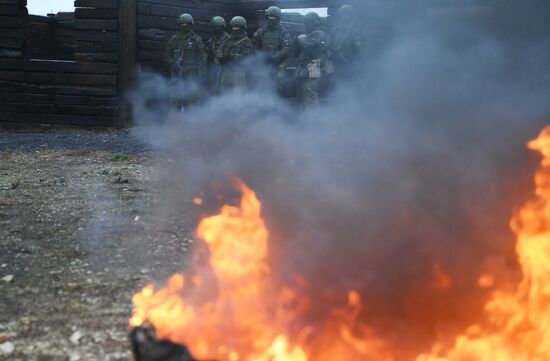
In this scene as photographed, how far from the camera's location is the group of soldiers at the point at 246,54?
10352mm

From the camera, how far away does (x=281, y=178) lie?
427 cm

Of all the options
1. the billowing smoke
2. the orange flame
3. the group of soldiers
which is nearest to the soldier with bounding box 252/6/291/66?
the group of soldiers

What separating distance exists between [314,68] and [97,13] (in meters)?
4.67

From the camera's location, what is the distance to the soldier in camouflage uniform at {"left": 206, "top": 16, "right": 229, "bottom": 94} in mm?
11250

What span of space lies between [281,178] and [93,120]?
853cm

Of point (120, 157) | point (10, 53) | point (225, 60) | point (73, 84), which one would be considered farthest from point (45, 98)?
point (120, 157)

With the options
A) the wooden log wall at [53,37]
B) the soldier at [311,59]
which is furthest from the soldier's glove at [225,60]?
the wooden log wall at [53,37]

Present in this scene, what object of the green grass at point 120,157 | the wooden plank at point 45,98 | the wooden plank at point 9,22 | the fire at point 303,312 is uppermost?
the wooden plank at point 9,22

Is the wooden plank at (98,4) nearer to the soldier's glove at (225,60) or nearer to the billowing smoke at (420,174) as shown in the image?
the soldier's glove at (225,60)

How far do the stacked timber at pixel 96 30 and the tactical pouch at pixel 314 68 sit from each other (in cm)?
407

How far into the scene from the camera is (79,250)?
15.7ft

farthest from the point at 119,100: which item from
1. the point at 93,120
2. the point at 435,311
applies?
the point at 435,311

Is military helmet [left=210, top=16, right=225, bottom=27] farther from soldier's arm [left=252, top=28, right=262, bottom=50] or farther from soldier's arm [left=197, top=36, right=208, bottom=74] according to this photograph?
soldier's arm [left=252, top=28, right=262, bottom=50]

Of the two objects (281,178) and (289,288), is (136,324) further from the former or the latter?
(281,178)
